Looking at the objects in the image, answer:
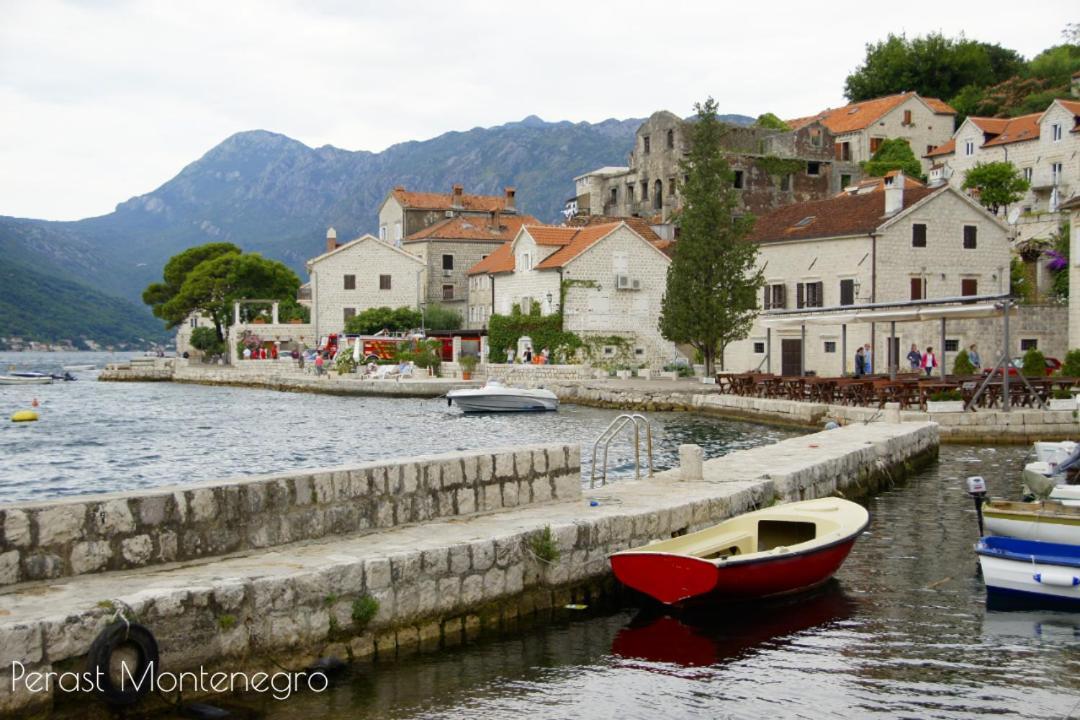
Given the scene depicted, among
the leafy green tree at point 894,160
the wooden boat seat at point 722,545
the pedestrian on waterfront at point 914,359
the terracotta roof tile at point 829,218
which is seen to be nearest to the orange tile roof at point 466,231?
the leafy green tree at point 894,160

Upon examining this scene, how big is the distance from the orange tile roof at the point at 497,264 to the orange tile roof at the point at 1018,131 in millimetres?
33682

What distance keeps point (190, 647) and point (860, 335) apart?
43176 mm

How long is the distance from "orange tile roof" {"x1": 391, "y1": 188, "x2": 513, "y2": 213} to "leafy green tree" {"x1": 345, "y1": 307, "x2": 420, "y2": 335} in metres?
15.9

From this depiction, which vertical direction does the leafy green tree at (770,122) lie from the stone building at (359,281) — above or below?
above

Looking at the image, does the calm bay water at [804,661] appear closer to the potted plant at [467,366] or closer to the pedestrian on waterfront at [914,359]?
the pedestrian on waterfront at [914,359]

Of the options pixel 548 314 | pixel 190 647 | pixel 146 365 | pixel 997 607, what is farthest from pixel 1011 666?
pixel 146 365

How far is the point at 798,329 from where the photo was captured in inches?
1921

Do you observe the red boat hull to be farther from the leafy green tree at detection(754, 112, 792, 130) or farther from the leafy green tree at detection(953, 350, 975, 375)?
the leafy green tree at detection(754, 112, 792, 130)

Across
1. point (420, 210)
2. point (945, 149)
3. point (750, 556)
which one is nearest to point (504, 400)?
point (750, 556)

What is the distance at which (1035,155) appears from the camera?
69750 mm

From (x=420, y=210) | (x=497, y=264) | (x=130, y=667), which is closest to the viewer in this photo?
(x=130, y=667)

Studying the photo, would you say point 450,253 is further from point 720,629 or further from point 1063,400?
point 720,629

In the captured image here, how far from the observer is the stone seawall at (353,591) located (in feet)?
26.1

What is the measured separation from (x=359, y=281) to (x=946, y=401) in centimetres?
5012
